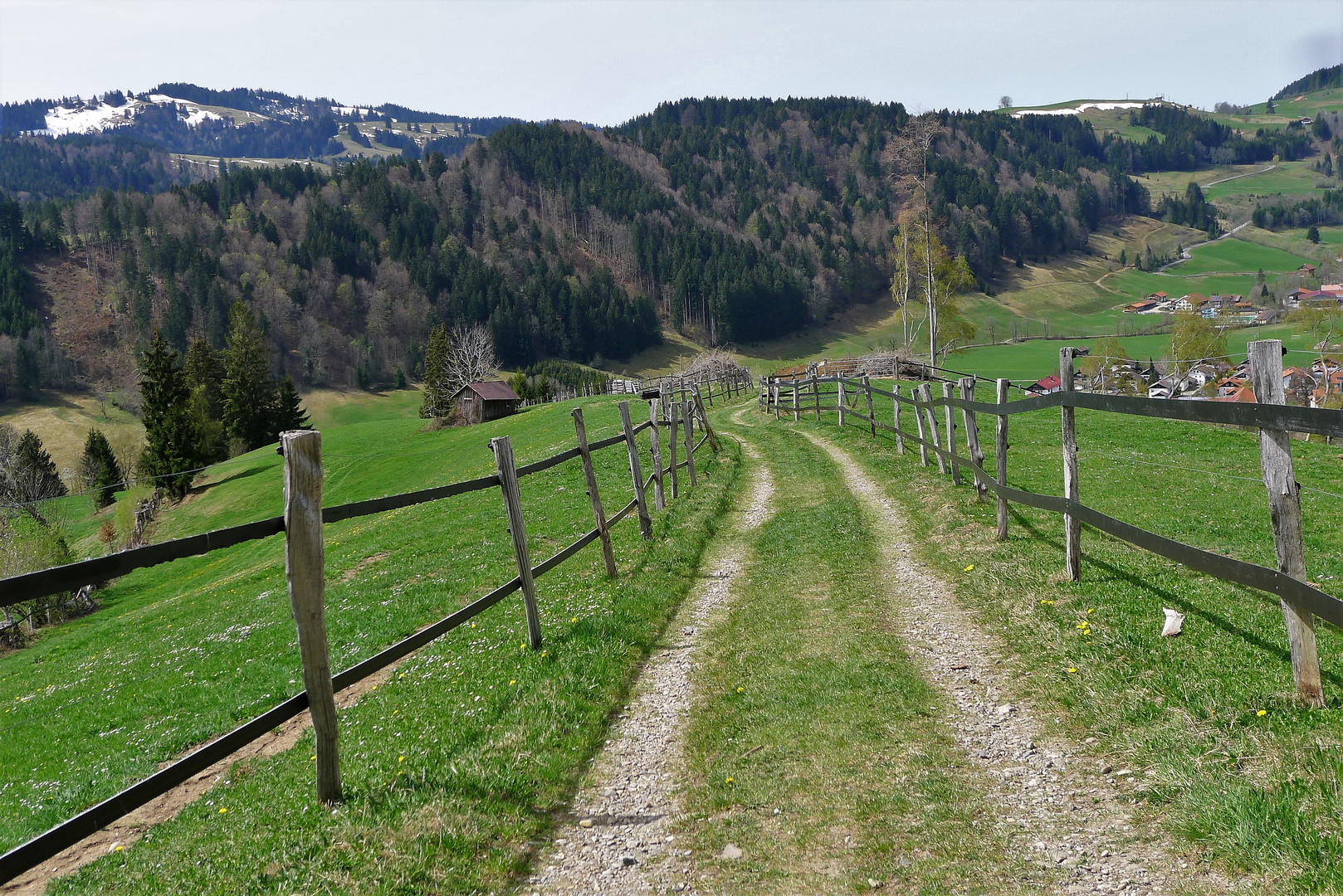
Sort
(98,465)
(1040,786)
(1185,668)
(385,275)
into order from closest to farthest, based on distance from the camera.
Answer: (1040,786)
(1185,668)
(98,465)
(385,275)

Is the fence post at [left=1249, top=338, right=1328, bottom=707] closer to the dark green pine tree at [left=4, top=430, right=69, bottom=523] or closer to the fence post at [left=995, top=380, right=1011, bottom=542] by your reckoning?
the fence post at [left=995, top=380, right=1011, bottom=542]

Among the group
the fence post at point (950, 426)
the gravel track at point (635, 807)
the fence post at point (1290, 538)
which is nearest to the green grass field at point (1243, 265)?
the fence post at point (950, 426)

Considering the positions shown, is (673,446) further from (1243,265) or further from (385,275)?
(1243,265)

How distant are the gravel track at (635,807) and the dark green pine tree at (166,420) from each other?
232 feet

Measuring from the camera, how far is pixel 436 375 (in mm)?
96312

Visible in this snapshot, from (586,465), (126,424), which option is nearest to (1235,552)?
(586,465)

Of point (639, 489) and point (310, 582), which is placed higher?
point (310, 582)

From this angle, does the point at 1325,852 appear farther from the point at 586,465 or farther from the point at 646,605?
the point at 586,465

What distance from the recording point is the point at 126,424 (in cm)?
12244

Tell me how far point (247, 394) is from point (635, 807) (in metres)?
90.8

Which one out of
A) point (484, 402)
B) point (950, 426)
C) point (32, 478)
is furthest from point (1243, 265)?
point (32, 478)

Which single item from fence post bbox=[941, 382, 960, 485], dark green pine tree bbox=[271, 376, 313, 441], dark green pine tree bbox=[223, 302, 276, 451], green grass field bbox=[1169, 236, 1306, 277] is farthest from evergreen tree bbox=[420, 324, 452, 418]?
green grass field bbox=[1169, 236, 1306, 277]

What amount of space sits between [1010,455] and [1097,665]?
1655cm

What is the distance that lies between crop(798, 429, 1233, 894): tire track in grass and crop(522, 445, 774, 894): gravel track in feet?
7.04
